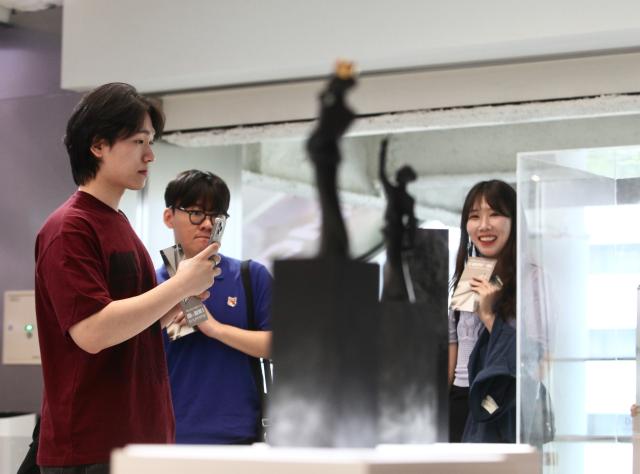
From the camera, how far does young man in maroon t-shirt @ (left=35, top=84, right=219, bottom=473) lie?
1924 mm

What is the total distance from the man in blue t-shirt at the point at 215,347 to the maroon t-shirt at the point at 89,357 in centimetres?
91

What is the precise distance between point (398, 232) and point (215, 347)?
65.1 inches

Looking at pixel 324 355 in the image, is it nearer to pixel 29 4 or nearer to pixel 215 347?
pixel 215 347

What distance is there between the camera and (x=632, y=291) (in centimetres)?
335

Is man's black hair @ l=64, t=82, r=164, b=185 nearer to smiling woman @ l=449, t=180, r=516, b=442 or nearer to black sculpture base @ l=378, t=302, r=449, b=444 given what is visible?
black sculpture base @ l=378, t=302, r=449, b=444

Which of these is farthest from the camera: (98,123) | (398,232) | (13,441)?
(13,441)

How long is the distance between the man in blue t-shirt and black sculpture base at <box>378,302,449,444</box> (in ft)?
5.11

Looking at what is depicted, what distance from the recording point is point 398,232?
1.53 m

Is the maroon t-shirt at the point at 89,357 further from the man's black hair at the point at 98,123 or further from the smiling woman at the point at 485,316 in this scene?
the smiling woman at the point at 485,316

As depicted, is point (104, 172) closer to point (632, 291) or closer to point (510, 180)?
point (632, 291)

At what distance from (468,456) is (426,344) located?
24cm

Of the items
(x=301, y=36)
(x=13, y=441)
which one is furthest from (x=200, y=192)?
(x=13, y=441)

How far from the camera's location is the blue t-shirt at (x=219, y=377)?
9.92 ft

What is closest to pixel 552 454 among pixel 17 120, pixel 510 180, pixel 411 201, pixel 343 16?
pixel 343 16
